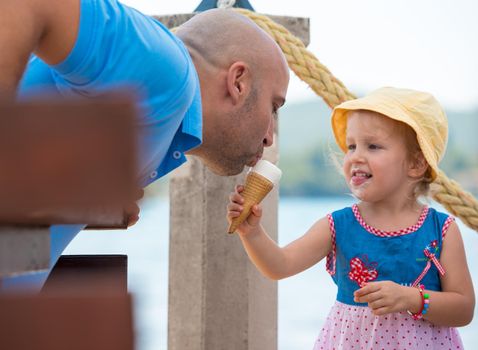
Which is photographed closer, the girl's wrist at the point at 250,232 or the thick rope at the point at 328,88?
the girl's wrist at the point at 250,232

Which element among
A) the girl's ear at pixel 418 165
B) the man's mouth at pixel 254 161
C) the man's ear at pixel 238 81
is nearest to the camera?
the man's ear at pixel 238 81

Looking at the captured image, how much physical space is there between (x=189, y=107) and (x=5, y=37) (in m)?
0.77

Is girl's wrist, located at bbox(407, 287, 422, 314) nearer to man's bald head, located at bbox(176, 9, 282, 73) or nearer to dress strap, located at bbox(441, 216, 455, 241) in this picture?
dress strap, located at bbox(441, 216, 455, 241)

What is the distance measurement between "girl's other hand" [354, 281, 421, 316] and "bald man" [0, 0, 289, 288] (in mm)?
529

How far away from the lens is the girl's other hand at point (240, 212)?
7.77ft

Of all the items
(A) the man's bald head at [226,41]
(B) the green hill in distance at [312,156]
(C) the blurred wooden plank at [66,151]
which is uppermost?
(B) the green hill in distance at [312,156]

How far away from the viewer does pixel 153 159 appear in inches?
74.1

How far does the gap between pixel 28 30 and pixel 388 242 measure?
161 centimetres

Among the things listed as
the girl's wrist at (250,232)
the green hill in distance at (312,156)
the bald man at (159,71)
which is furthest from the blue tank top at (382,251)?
the green hill in distance at (312,156)

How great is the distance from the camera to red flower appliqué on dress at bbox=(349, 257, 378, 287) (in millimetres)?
2500

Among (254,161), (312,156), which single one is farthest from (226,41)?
(312,156)

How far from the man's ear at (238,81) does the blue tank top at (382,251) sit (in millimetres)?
657

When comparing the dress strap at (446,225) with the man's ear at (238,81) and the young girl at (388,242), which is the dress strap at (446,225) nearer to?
the young girl at (388,242)

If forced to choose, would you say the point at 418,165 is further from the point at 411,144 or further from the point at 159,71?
the point at 159,71
